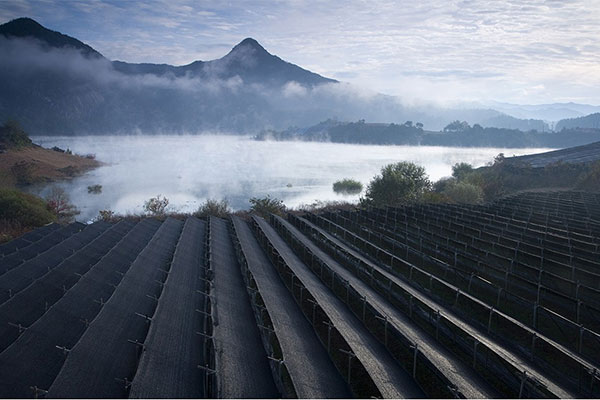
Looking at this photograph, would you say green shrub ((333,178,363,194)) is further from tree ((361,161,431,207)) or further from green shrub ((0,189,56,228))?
green shrub ((0,189,56,228))

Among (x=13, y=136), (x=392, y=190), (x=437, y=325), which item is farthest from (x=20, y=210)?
(x=13, y=136)

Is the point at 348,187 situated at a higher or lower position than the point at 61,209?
higher

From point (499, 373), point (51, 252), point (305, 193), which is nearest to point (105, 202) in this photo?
point (305, 193)

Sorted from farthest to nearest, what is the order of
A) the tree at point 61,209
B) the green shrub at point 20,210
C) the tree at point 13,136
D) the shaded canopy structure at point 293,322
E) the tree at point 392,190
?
the tree at point 13,136
the tree at point 392,190
the tree at point 61,209
the green shrub at point 20,210
the shaded canopy structure at point 293,322

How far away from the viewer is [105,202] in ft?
212

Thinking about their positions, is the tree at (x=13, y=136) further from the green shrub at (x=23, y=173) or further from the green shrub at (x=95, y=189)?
the green shrub at (x=95, y=189)

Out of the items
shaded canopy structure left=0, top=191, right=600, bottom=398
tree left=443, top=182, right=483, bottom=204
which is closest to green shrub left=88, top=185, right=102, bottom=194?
shaded canopy structure left=0, top=191, right=600, bottom=398

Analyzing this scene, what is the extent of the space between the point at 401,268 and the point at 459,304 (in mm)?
5354

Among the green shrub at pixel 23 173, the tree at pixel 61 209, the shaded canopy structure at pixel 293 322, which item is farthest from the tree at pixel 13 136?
the shaded canopy structure at pixel 293 322

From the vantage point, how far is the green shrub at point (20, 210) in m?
35.7

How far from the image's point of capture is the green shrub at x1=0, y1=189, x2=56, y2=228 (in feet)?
117

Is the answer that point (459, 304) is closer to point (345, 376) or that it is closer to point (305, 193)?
point (345, 376)

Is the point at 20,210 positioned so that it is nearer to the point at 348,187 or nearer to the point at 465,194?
the point at 465,194

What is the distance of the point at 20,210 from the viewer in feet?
118
